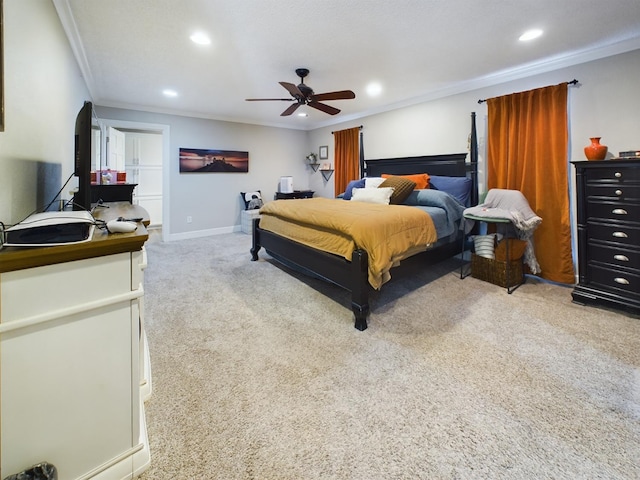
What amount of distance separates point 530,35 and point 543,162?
1.29m

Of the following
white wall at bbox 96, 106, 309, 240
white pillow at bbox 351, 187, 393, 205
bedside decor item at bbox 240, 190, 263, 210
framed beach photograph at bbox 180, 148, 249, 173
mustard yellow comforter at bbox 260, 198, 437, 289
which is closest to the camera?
mustard yellow comforter at bbox 260, 198, 437, 289

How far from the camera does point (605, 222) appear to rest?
2559mm

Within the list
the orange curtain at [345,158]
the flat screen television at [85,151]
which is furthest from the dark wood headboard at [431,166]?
the flat screen television at [85,151]

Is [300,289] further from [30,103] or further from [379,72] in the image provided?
[379,72]

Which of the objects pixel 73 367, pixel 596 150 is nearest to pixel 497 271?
pixel 596 150

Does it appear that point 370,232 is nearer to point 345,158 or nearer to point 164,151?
point 345,158

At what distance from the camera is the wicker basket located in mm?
3098

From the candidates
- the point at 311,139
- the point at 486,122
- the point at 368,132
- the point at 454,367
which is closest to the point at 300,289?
the point at 454,367

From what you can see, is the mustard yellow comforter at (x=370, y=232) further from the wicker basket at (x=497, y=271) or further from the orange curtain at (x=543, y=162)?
the orange curtain at (x=543, y=162)

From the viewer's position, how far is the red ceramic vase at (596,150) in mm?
2678

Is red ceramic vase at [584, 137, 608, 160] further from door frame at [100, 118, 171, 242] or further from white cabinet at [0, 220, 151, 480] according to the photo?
door frame at [100, 118, 171, 242]

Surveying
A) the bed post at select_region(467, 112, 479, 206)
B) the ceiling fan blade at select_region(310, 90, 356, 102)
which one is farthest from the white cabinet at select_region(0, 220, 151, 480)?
the bed post at select_region(467, 112, 479, 206)

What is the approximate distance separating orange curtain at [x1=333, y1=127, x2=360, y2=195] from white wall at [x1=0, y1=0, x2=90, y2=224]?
Answer: 167 inches

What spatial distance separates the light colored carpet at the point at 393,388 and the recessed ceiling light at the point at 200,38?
2.39 meters
